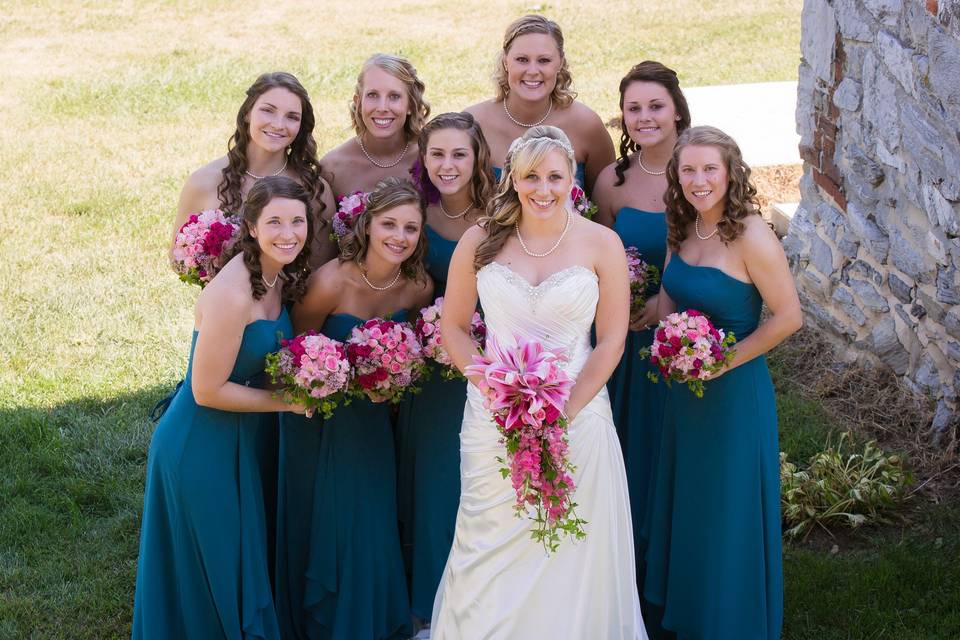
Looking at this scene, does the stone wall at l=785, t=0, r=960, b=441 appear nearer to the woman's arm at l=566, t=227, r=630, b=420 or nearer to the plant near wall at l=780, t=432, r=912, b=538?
the plant near wall at l=780, t=432, r=912, b=538

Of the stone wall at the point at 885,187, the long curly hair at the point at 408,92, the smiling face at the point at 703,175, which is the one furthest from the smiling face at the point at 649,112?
the stone wall at the point at 885,187

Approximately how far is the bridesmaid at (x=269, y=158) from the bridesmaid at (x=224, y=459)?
0.70 meters

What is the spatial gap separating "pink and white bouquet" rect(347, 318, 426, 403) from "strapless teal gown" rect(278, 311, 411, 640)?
1.15 ft

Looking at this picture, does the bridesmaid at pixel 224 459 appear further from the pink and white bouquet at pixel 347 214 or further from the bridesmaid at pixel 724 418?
the bridesmaid at pixel 724 418

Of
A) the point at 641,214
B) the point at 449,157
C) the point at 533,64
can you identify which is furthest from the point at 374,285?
the point at 533,64

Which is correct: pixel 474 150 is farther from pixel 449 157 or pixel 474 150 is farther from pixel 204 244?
pixel 204 244

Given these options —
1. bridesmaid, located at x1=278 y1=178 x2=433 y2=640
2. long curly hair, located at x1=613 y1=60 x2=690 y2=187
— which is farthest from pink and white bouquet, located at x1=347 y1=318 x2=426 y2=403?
long curly hair, located at x1=613 y1=60 x2=690 y2=187

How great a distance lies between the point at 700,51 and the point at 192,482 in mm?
13694

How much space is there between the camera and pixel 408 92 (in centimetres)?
638

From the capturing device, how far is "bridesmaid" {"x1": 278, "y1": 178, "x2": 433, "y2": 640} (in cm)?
Answer: 572

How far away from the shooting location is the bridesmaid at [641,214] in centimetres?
616

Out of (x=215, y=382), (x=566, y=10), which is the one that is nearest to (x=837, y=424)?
(x=215, y=382)

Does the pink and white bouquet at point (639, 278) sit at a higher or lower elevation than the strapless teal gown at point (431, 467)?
higher

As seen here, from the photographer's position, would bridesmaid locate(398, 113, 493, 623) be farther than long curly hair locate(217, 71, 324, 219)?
No
